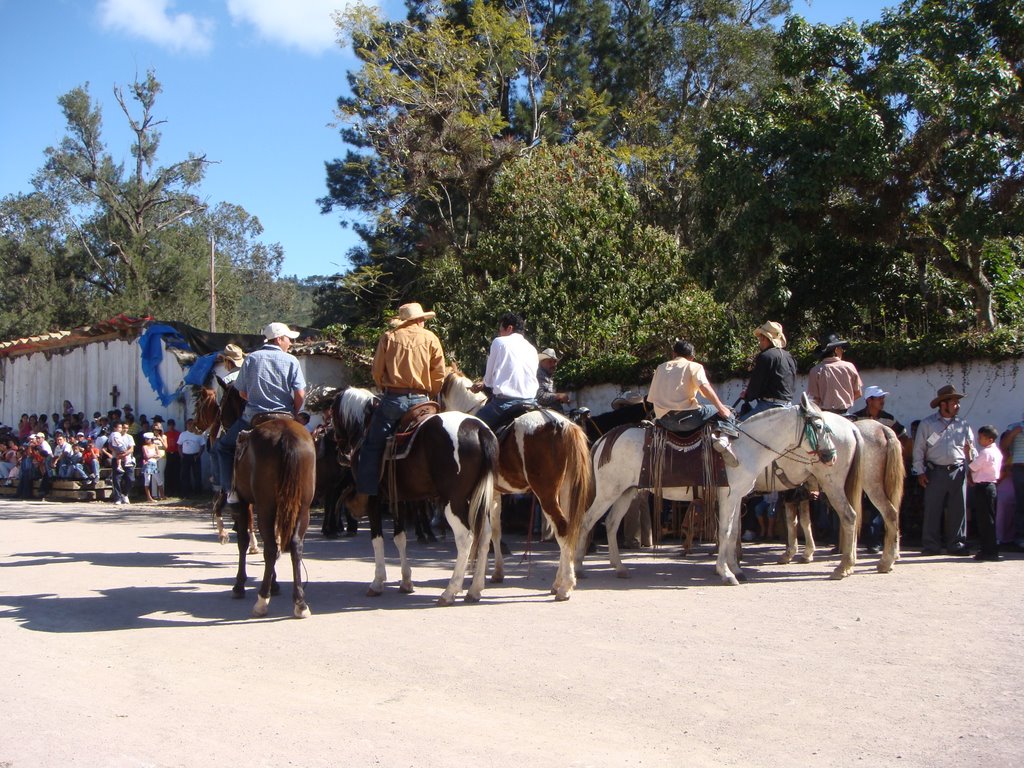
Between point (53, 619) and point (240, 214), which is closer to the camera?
point (53, 619)

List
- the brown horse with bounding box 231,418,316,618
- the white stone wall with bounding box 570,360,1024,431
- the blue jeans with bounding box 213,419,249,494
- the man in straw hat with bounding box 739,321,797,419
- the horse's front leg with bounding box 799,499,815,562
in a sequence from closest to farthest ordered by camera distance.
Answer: the brown horse with bounding box 231,418,316,618 → the blue jeans with bounding box 213,419,249,494 → the man in straw hat with bounding box 739,321,797,419 → the horse's front leg with bounding box 799,499,815,562 → the white stone wall with bounding box 570,360,1024,431

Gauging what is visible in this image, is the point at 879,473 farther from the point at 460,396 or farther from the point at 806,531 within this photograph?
the point at 460,396

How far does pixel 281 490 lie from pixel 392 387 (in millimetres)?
1514

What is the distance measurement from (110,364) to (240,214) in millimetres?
38572

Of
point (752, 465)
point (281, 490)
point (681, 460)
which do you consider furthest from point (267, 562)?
point (752, 465)

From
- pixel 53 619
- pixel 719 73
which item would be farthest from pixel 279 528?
pixel 719 73

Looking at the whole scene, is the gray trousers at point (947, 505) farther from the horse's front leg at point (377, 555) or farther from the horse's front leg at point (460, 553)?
the horse's front leg at point (377, 555)

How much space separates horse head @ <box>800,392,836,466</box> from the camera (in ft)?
31.0

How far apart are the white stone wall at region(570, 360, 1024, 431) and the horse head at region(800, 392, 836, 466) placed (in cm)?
415

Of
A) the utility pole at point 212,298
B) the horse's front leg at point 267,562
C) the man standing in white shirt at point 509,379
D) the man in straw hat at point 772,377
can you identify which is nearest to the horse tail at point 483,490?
the man standing in white shirt at point 509,379

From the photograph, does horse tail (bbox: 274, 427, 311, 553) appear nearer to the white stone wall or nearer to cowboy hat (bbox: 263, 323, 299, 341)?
cowboy hat (bbox: 263, 323, 299, 341)

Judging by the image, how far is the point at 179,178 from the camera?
4769cm

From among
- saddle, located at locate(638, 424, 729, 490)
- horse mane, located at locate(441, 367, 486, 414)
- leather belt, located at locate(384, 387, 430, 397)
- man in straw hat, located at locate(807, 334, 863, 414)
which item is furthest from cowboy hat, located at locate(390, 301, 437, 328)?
man in straw hat, located at locate(807, 334, 863, 414)

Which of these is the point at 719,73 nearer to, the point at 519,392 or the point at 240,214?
the point at 519,392
